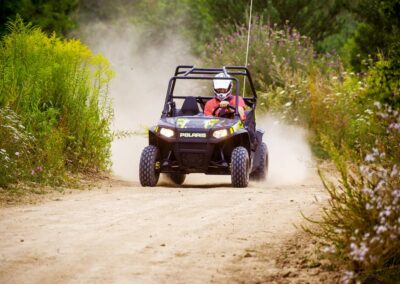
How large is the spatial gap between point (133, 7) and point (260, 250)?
45680 mm

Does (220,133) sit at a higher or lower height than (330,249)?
higher

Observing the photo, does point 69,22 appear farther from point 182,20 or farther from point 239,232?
point 239,232

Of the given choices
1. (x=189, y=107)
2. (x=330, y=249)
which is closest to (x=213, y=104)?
(x=189, y=107)

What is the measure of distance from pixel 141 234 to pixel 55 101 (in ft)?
21.2

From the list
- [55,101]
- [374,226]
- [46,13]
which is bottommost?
[374,226]

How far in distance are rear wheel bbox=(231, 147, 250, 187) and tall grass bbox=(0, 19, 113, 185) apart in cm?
225

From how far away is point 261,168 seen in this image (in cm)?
1568

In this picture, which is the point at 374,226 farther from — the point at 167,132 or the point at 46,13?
the point at 46,13

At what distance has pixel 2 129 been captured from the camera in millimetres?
12836

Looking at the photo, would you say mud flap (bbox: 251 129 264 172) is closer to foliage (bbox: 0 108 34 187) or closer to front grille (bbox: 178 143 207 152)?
front grille (bbox: 178 143 207 152)

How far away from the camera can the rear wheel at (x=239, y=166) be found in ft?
45.2

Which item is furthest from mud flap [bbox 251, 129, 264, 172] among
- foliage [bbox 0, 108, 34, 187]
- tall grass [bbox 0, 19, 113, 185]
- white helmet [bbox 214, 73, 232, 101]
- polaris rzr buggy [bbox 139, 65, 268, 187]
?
foliage [bbox 0, 108, 34, 187]

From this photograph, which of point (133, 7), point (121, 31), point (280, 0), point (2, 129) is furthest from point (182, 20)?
point (2, 129)

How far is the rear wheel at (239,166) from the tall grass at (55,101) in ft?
7.40
